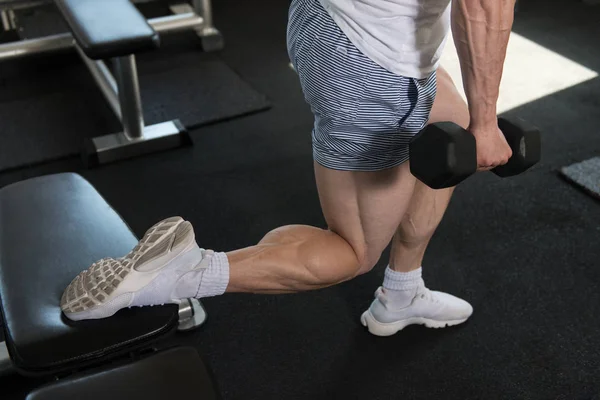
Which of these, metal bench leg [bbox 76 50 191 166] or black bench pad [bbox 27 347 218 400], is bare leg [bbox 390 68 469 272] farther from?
metal bench leg [bbox 76 50 191 166]

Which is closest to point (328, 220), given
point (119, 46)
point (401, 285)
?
point (401, 285)

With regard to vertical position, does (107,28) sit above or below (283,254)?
above

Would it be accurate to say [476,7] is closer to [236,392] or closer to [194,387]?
[194,387]

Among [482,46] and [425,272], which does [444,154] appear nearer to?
[482,46]

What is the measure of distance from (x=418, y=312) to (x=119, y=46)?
0.90 m

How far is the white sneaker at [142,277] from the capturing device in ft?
3.02

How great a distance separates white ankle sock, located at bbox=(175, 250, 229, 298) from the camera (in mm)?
1057

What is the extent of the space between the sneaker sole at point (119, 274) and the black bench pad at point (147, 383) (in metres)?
0.09

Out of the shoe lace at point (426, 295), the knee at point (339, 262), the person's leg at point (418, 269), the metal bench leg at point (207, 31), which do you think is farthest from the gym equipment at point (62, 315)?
the metal bench leg at point (207, 31)

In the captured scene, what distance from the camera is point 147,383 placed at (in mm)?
885

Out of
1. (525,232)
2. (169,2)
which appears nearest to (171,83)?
(169,2)

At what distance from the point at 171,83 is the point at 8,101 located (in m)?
0.59

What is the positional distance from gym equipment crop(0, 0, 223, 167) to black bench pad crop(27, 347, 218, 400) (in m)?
0.83

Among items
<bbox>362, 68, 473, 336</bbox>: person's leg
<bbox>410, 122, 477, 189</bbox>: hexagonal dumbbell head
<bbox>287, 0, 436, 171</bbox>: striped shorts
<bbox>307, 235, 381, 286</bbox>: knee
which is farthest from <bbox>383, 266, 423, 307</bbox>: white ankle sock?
<bbox>410, 122, 477, 189</bbox>: hexagonal dumbbell head
